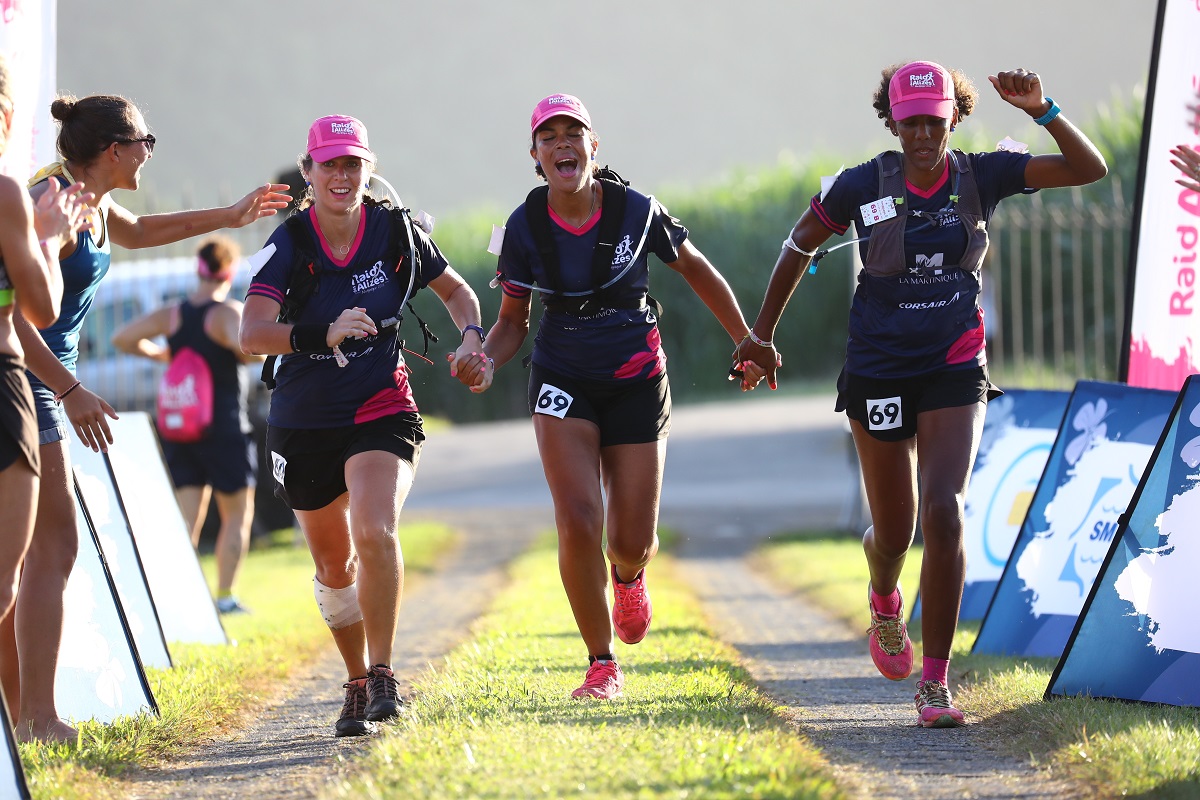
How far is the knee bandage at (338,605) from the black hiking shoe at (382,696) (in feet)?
1.14

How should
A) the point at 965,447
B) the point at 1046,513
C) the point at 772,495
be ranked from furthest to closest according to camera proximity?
the point at 772,495, the point at 1046,513, the point at 965,447

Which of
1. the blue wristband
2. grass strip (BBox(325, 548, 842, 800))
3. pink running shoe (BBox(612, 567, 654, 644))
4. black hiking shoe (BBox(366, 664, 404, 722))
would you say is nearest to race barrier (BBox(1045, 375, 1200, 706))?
the blue wristband

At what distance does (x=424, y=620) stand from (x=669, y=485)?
8645 millimetres

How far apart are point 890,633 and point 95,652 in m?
3.31

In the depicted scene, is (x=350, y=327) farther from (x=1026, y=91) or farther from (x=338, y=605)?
(x=1026, y=91)

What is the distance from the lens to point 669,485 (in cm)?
1859

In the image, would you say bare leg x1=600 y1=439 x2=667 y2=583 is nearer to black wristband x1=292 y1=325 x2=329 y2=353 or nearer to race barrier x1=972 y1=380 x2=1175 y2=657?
black wristband x1=292 y1=325 x2=329 y2=353

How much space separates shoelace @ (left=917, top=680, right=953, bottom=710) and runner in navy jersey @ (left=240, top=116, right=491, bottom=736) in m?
1.99

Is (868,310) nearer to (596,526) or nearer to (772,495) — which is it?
(596,526)

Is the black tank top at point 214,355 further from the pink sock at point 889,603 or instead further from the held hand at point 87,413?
the pink sock at point 889,603

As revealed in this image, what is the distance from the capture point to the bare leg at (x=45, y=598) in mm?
5215

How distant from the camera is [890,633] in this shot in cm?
645

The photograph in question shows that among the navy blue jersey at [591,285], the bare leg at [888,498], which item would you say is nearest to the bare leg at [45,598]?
the navy blue jersey at [591,285]

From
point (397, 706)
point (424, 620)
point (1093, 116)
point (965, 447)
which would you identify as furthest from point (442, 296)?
point (1093, 116)
